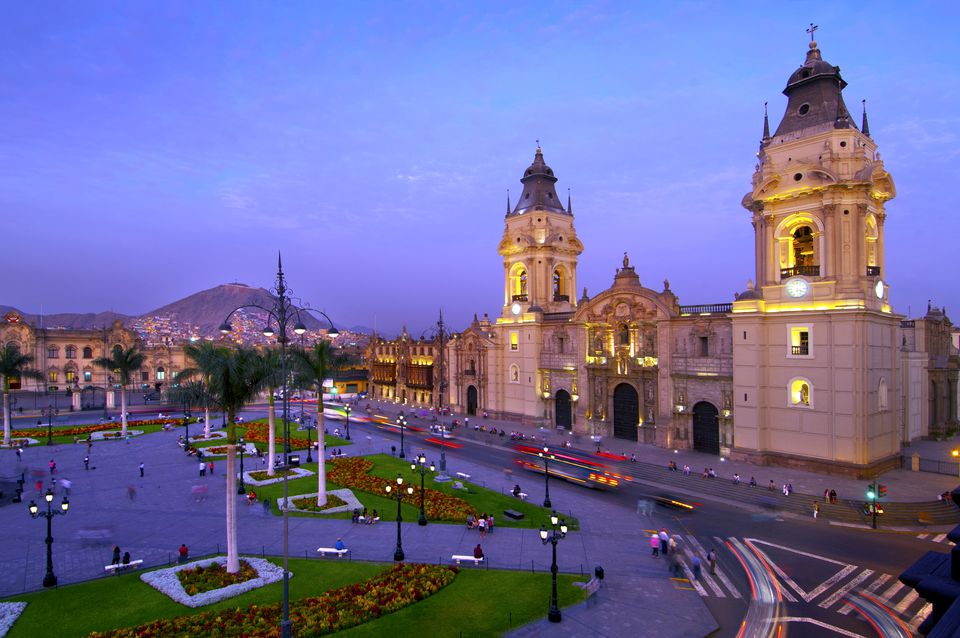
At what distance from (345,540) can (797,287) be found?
36619 millimetres

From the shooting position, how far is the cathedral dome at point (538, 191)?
6550 centimetres

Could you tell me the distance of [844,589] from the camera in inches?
875

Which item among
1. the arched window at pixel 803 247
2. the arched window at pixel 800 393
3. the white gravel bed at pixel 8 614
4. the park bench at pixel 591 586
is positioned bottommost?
the park bench at pixel 591 586

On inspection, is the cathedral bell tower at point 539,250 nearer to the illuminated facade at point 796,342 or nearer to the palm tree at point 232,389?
the illuminated facade at point 796,342

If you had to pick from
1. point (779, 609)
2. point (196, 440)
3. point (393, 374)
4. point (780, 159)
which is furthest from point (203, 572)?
point (393, 374)

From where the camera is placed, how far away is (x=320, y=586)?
22.1 metres

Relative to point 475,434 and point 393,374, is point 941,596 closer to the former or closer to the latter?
point 475,434

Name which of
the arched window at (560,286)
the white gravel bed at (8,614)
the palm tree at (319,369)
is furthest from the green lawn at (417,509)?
the arched window at (560,286)

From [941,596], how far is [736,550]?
26014mm

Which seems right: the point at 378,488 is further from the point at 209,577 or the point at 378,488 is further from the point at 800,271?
the point at 800,271

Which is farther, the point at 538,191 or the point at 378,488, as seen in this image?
the point at 538,191

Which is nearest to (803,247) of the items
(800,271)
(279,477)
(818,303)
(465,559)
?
(800,271)

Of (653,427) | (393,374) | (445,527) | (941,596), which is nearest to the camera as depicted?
(941,596)

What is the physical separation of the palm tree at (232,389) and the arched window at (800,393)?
123ft
